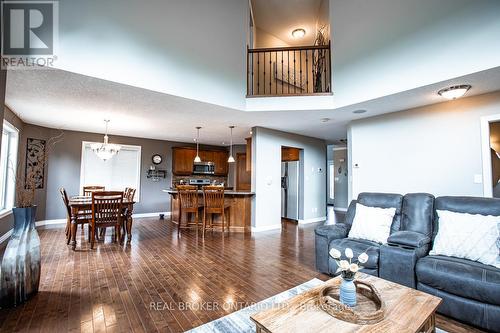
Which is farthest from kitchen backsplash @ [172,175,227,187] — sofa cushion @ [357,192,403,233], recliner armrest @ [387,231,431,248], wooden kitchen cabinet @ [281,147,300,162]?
recliner armrest @ [387,231,431,248]

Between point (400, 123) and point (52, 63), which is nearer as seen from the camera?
point (52, 63)

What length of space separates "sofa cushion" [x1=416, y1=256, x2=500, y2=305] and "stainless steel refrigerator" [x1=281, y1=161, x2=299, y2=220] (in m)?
4.36

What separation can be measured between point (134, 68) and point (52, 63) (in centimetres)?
87

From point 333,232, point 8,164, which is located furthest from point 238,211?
point 8,164

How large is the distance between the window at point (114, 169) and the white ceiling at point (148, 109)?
76 centimetres

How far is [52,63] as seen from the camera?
258 cm

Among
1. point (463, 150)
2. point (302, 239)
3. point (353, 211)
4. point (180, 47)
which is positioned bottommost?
point (302, 239)

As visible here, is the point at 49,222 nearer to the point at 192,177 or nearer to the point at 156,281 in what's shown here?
the point at 192,177

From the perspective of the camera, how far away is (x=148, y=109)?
4.21 meters

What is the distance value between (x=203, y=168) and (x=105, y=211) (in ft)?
13.8

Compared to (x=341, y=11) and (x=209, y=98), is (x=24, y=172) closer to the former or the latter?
(x=209, y=98)

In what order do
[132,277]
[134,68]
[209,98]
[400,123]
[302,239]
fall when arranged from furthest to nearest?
[302,239]
[400,123]
[209,98]
[134,68]
[132,277]

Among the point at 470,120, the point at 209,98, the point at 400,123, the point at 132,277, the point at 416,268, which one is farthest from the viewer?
the point at 400,123

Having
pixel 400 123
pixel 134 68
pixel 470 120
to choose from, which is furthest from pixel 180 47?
pixel 470 120
